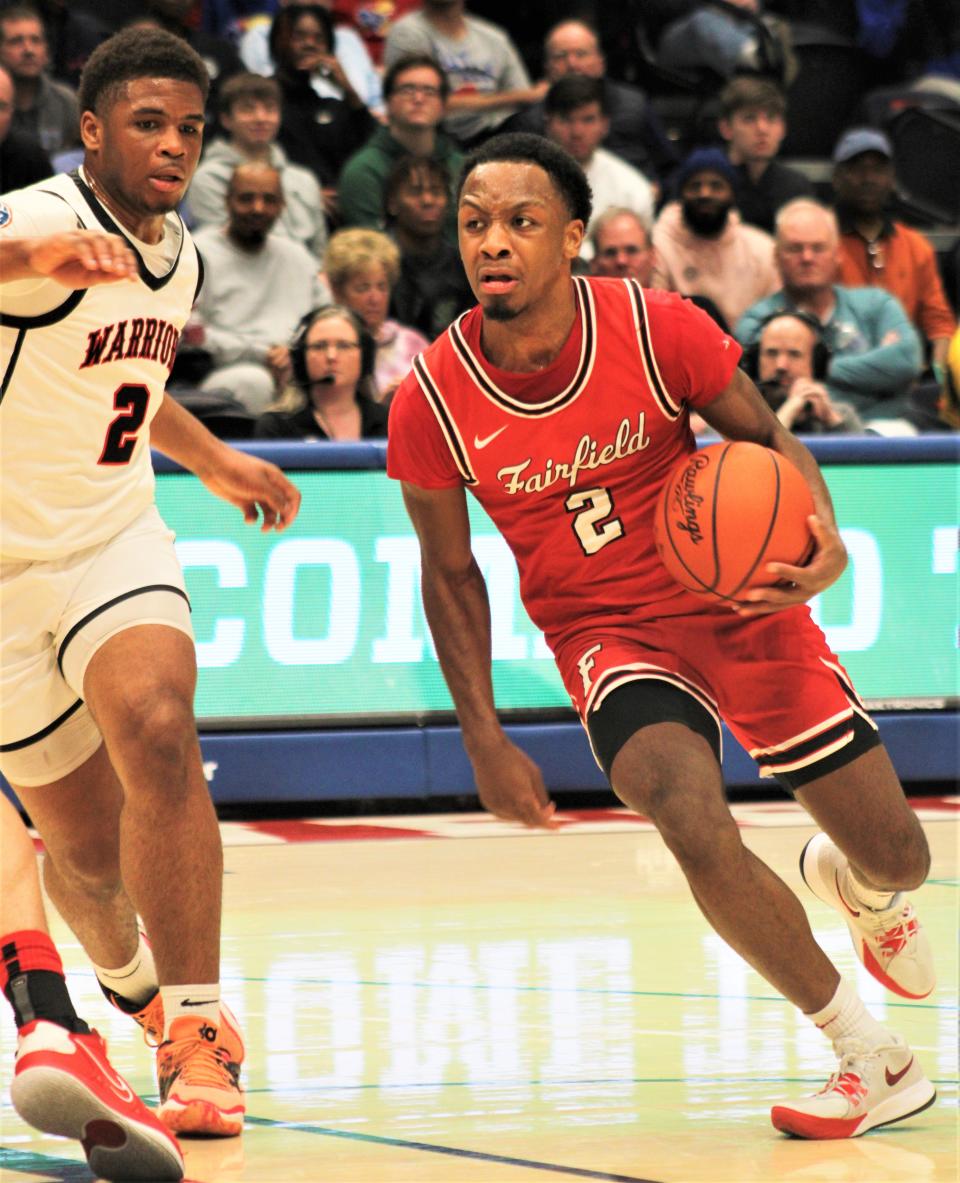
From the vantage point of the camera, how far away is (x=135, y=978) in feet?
16.3

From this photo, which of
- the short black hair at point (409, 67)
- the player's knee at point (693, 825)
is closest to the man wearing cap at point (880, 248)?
the short black hair at point (409, 67)

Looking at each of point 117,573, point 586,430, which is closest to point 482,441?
point 586,430

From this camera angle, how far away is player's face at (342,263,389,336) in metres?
10.0

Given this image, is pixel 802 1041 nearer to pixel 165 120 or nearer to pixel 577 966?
pixel 577 966

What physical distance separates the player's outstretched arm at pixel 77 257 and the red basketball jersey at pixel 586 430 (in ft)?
3.70

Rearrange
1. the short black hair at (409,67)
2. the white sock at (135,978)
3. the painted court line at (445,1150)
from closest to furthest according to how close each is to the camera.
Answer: the painted court line at (445,1150) → the white sock at (135,978) → the short black hair at (409,67)

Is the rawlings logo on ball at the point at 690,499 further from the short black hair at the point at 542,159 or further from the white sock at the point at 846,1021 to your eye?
the white sock at the point at 846,1021

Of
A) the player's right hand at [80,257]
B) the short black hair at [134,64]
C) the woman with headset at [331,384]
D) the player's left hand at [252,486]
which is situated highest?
the woman with headset at [331,384]

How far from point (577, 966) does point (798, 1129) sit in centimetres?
184

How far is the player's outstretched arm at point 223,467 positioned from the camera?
502 centimetres

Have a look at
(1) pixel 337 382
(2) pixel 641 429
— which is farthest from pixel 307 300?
(2) pixel 641 429

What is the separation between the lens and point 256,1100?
184 inches

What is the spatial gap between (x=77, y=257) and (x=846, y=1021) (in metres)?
2.19

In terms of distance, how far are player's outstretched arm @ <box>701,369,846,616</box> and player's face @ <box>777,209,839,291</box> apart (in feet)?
19.0
